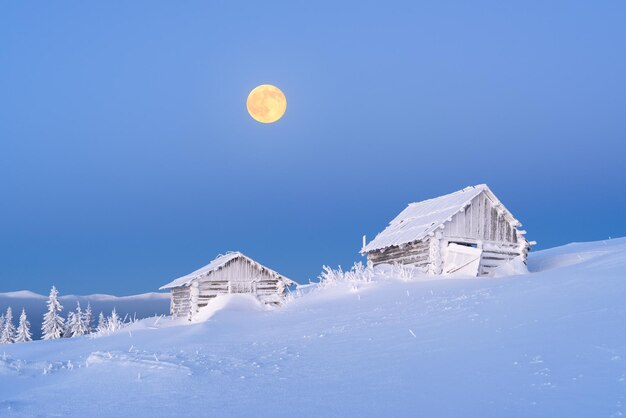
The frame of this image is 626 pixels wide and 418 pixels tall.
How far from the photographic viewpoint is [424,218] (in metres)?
27.9

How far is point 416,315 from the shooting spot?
1105 cm

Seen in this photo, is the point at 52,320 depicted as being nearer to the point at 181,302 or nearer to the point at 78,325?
the point at 78,325

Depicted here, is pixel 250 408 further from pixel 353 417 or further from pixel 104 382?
pixel 104 382

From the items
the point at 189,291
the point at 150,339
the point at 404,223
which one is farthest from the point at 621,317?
the point at 189,291

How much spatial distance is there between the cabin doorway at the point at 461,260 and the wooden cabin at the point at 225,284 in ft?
44.6

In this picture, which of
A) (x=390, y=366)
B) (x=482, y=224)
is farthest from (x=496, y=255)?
(x=390, y=366)

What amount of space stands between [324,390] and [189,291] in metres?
28.4

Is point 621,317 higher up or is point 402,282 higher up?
point 402,282

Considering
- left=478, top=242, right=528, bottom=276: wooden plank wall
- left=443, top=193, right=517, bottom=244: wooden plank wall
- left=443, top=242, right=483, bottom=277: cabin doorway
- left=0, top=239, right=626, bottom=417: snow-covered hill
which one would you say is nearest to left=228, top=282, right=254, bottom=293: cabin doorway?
left=443, top=242, right=483, bottom=277: cabin doorway

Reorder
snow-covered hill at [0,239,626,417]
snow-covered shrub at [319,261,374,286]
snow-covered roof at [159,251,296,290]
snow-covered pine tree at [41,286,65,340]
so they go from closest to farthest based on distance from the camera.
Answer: snow-covered hill at [0,239,626,417] → snow-covered shrub at [319,261,374,286] → snow-covered roof at [159,251,296,290] → snow-covered pine tree at [41,286,65,340]

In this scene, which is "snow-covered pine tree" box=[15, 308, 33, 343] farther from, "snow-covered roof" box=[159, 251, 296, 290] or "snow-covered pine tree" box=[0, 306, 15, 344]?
"snow-covered roof" box=[159, 251, 296, 290]

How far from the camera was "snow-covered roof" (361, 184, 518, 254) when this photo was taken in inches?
991

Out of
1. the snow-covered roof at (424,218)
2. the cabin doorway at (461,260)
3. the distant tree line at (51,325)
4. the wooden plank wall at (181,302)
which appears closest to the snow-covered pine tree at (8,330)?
the distant tree line at (51,325)

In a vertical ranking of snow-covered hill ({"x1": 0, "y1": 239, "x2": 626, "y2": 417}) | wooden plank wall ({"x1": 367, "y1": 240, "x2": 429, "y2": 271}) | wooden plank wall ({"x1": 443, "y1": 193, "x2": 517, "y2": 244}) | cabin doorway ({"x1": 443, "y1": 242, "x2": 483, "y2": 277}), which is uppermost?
wooden plank wall ({"x1": 443, "y1": 193, "x2": 517, "y2": 244})
